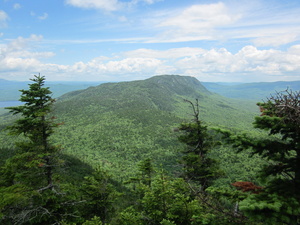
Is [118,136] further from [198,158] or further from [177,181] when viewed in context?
[177,181]

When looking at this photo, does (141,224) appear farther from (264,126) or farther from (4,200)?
(264,126)

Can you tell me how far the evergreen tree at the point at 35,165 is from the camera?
13133mm

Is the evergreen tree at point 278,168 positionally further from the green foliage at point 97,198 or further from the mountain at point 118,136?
the mountain at point 118,136

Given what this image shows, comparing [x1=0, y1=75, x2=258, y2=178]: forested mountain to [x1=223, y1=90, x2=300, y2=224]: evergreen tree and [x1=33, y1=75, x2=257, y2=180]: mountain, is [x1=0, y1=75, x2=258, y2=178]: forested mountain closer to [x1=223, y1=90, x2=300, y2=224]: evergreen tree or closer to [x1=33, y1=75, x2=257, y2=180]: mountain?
[x1=33, y1=75, x2=257, y2=180]: mountain

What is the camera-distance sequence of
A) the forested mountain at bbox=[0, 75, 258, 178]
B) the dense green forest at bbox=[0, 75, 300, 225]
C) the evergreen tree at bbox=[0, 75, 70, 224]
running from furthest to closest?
the forested mountain at bbox=[0, 75, 258, 178] → the evergreen tree at bbox=[0, 75, 70, 224] → the dense green forest at bbox=[0, 75, 300, 225]

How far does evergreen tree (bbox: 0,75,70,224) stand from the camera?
517 inches

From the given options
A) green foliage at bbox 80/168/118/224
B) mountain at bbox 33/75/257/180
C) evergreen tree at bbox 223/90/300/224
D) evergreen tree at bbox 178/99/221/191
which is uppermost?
evergreen tree at bbox 223/90/300/224

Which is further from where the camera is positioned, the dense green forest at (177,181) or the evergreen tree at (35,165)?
the evergreen tree at (35,165)

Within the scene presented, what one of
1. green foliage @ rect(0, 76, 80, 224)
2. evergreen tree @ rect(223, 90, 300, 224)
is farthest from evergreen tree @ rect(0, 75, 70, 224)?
evergreen tree @ rect(223, 90, 300, 224)

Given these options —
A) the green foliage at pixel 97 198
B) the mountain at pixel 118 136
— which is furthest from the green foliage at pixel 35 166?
the mountain at pixel 118 136

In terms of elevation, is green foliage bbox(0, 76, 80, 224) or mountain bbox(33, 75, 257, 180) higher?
green foliage bbox(0, 76, 80, 224)

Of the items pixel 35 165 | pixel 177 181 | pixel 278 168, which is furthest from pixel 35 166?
pixel 278 168

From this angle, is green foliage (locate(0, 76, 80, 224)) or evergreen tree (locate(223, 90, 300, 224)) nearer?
evergreen tree (locate(223, 90, 300, 224))

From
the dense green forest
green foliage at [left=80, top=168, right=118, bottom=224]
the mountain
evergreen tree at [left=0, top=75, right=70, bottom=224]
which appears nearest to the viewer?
the dense green forest
